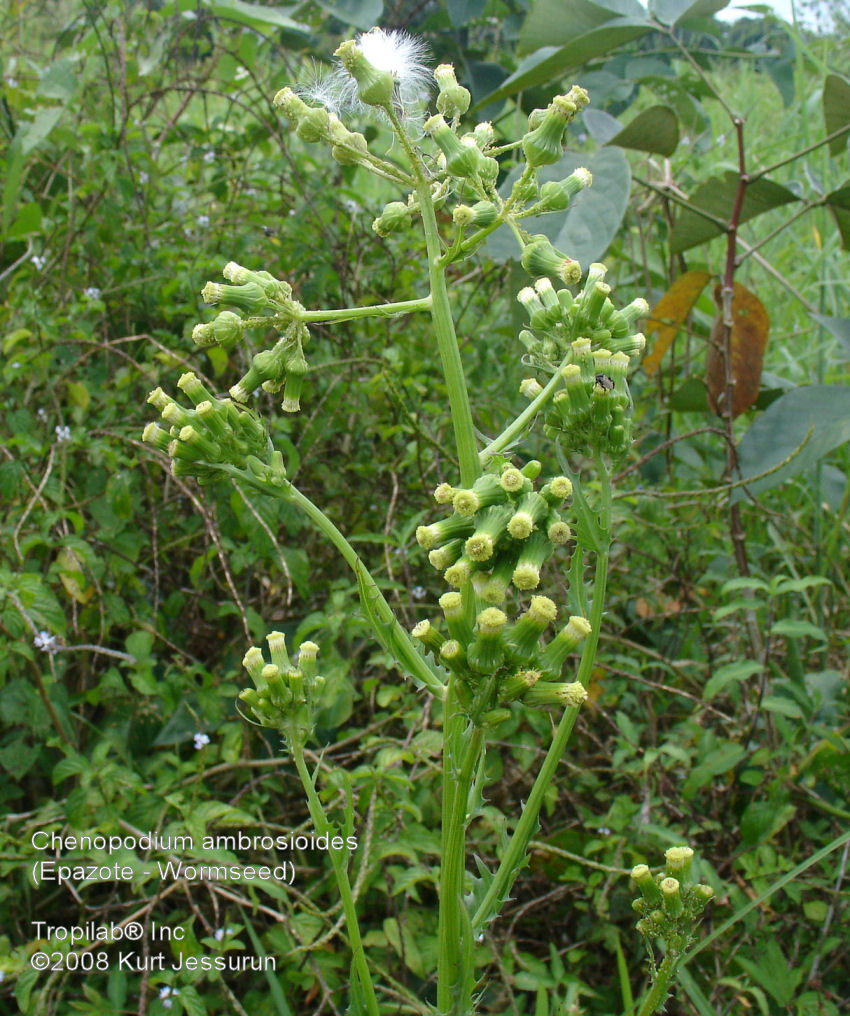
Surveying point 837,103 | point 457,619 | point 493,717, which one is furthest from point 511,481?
point 837,103

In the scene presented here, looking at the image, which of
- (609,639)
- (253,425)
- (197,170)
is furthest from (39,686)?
(197,170)

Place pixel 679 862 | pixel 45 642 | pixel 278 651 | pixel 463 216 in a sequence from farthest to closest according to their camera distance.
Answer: pixel 45 642, pixel 278 651, pixel 679 862, pixel 463 216

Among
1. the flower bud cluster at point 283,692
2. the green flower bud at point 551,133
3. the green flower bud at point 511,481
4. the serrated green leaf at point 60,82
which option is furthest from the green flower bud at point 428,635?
the serrated green leaf at point 60,82

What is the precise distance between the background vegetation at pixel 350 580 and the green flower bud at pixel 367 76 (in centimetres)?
93

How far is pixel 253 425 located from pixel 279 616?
130 cm

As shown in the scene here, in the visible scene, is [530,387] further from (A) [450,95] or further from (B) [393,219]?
(A) [450,95]

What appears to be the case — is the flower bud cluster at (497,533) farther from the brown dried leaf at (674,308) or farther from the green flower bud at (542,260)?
the brown dried leaf at (674,308)

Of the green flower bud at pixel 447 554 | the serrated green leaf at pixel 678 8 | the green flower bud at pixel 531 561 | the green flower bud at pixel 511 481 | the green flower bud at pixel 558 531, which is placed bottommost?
the green flower bud at pixel 447 554

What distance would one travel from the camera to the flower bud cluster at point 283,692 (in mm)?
1396

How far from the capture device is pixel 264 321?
130 cm

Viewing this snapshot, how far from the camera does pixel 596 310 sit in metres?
1.31

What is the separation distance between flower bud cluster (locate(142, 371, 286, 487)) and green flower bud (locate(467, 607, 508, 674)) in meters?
0.41

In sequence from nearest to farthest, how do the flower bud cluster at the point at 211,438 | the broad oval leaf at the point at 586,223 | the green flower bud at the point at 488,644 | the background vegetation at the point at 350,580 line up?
1. the green flower bud at the point at 488,644
2. the flower bud cluster at the point at 211,438
3. the background vegetation at the point at 350,580
4. the broad oval leaf at the point at 586,223

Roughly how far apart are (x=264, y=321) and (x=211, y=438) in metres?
0.20
